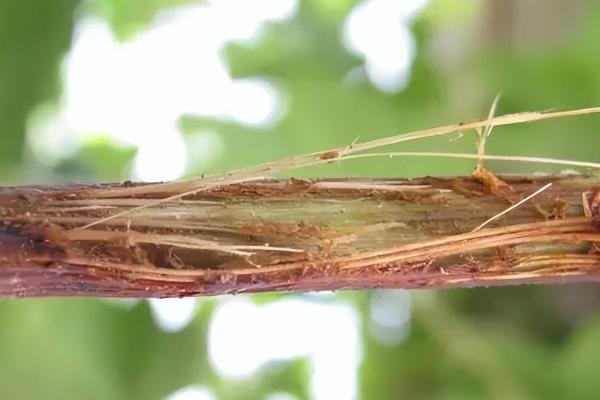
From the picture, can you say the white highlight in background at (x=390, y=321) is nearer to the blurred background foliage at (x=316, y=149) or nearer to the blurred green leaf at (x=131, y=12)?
the blurred background foliage at (x=316, y=149)

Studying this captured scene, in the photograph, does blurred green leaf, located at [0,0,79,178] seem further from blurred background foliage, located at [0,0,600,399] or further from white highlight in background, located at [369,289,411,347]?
white highlight in background, located at [369,289,411,347]

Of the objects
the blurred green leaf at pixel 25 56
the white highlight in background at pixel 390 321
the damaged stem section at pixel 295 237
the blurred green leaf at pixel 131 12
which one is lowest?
the damaged stem section at pixel 295 237

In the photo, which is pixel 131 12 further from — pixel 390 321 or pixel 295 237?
pixel 295 237

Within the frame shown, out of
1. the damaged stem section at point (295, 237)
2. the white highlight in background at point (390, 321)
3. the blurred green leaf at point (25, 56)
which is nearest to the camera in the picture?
the damaged stem section at point (295, 237)

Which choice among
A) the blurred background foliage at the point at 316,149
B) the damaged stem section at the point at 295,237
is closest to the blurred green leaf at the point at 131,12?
the blurred background foliage at the point at 316,149

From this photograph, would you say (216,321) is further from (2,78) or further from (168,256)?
(168,256)

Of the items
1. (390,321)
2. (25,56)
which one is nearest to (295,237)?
(25,56)
